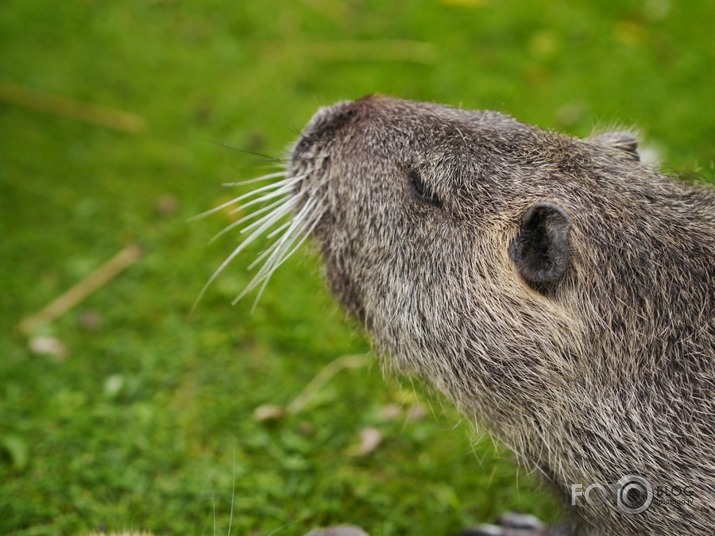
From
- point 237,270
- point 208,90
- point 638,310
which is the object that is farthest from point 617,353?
point 208,90

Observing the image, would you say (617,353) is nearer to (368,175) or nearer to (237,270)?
(368,175)

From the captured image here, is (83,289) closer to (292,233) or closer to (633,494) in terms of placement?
(292,233)

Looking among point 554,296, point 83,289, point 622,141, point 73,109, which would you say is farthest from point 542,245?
point 73,109

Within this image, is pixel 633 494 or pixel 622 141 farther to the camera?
pixel 622 141

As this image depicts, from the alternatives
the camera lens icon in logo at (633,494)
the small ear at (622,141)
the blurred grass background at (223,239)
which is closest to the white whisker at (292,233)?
the blurred grass background at (223,239)

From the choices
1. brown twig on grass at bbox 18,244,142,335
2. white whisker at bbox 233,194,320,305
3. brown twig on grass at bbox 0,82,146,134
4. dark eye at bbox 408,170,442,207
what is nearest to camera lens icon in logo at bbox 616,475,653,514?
dark eye at bbox 408,170,442,207

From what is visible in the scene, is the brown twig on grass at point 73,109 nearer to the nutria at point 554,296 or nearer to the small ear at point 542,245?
the nutria at point 554,296

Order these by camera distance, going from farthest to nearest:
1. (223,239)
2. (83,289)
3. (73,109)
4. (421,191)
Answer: (73,109) < (223,239) < (83,289) < (421,191)
